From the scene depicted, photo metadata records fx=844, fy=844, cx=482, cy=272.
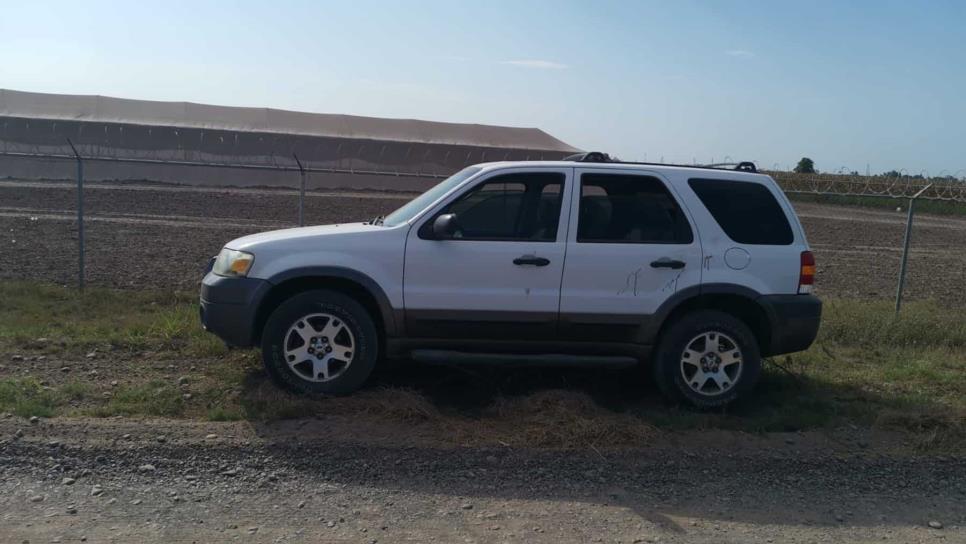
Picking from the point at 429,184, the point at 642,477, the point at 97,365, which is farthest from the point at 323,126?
the point at 642,477

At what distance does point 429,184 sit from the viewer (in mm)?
36375

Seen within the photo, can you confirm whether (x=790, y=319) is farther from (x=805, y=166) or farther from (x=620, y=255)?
(x=805, y=166)

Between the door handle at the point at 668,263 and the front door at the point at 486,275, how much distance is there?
723 millimetres

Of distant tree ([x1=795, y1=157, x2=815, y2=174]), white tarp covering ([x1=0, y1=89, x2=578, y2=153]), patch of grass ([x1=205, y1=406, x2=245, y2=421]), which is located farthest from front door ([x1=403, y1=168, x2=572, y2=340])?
distant tree ([x1=795, y1=157, x2=815, y2=174])

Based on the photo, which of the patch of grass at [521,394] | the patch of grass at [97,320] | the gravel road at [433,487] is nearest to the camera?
the gravel road at [433,487]

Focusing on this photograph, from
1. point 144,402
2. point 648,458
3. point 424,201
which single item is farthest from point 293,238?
point 648,458

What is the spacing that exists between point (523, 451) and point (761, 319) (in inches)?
92.9

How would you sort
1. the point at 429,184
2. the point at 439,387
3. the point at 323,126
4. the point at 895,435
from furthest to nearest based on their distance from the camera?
the point at 323,126 < the point at 429,184 < the point at 439,387 < the point at 895,435

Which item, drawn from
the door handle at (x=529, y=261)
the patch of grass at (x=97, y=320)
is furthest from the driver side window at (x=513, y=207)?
the patch of grass at (x=97, y=320)

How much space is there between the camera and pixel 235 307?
639 cm

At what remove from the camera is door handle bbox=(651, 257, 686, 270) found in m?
6.45

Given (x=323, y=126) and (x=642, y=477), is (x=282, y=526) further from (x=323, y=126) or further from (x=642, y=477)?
(x=323, y=126)

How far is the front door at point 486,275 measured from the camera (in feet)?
20.9

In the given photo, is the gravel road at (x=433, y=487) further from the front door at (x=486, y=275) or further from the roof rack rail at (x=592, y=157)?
the roof rack rail at (x=592, y=157)
